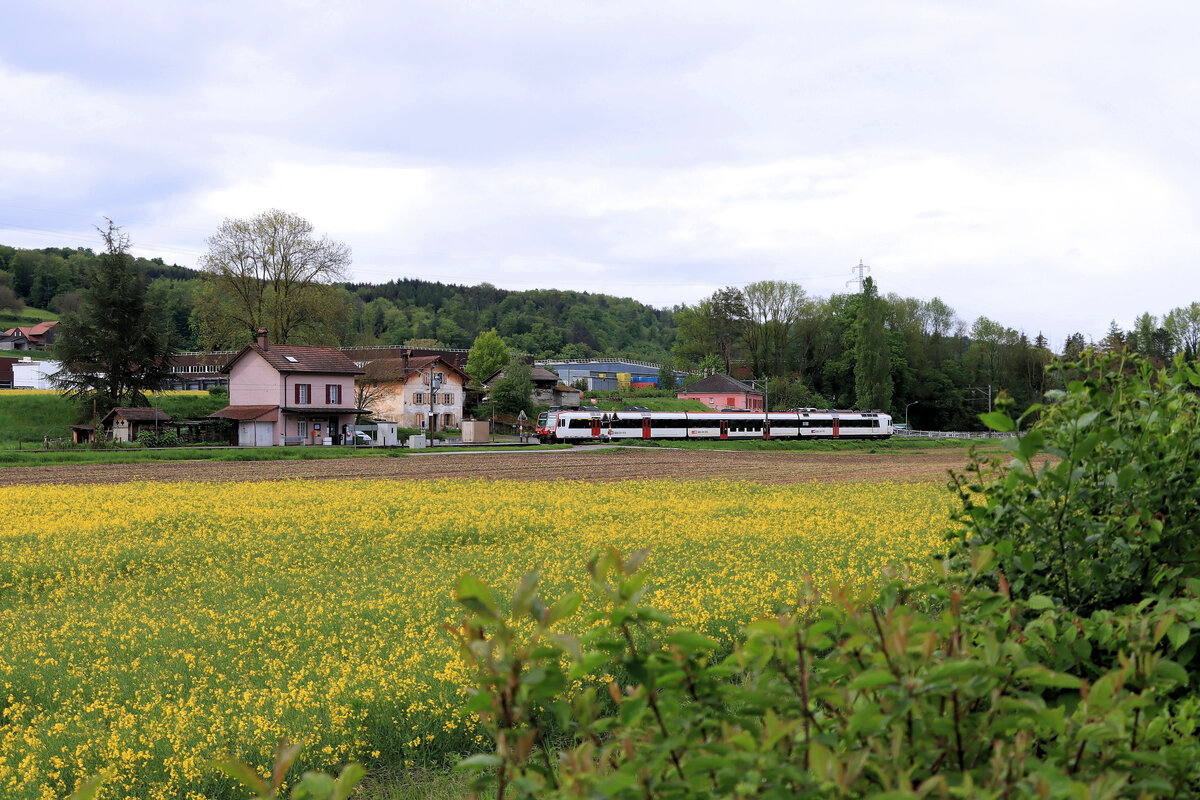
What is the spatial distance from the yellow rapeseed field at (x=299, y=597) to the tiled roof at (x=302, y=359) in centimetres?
4202

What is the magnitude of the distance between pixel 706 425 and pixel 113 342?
43.8 meters

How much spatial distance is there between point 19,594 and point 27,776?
→ 23.0ft

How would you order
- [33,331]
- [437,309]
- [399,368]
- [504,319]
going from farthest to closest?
1. [437,309]
2. [504,319]
3. [33,331]
4. [399,368]

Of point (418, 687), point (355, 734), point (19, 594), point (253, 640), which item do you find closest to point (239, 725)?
point (355, 734)

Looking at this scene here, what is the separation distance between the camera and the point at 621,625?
6.48 feet

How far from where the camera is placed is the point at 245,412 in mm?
62312

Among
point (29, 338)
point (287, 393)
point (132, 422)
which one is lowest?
point (132, 422)

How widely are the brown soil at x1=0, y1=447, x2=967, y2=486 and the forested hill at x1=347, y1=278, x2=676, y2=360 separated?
10320 centimetres

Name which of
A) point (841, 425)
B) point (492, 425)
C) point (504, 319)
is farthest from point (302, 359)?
point (504, 319)

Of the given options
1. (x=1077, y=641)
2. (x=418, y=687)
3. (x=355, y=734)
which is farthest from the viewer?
(x=418, y=687)

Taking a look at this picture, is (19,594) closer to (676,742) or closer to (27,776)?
(27,776)

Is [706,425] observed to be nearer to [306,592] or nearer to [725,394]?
[725,394]

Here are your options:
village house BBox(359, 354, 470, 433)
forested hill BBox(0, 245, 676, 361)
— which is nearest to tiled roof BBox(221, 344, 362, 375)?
village house BBox(359, 354, 470, 433)

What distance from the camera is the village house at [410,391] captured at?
78625 millimetres
